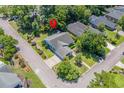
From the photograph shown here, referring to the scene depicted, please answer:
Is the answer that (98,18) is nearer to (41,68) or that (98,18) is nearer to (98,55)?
(98,55)

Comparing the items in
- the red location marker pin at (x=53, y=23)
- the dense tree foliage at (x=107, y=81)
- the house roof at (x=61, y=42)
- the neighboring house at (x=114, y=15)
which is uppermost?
the red location marker pin at (x=53, y=23)

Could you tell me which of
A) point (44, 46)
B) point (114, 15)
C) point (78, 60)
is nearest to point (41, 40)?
point (44, 46)

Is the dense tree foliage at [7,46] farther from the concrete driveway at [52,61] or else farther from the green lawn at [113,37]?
the green lawn at [113,37]

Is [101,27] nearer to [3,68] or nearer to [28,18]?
[28,18]

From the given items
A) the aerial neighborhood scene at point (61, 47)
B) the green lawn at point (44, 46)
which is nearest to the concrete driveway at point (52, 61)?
the aerial neighborhood scene at point (61, 47)

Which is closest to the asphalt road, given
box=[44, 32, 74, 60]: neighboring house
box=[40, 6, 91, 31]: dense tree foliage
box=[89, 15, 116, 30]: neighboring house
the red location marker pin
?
box=[44, 32, 74, 60]: neighboring house
